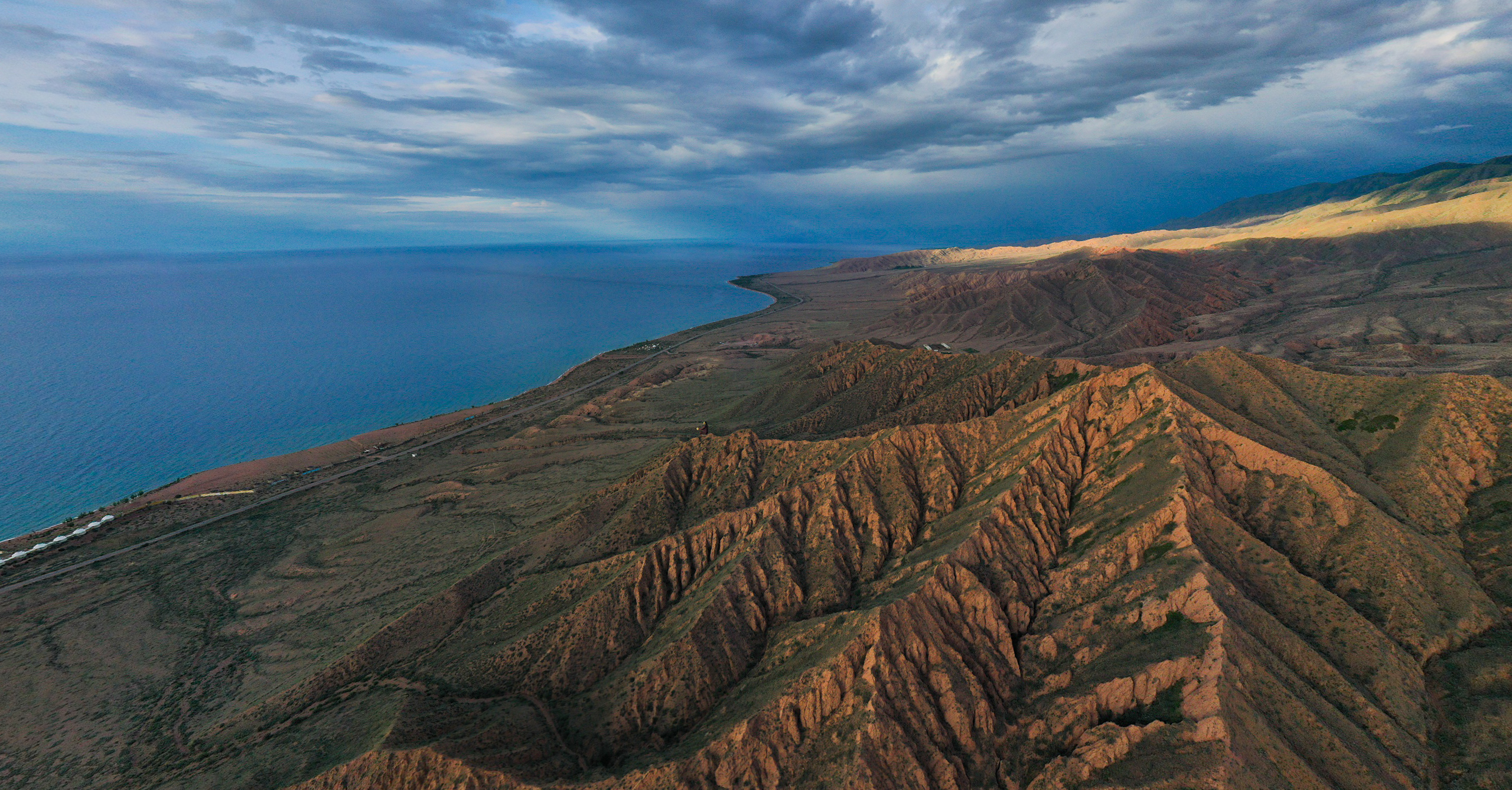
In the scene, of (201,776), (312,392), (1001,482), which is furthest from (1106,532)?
(312,392)

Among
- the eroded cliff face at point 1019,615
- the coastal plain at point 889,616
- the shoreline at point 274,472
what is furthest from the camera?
the shoreline at point 274,472

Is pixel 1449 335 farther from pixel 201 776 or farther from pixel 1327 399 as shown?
pixel 201 776

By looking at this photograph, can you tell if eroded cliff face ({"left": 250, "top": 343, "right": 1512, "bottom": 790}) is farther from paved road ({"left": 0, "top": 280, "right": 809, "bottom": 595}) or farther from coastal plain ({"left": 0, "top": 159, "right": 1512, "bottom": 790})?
paved road ({"left": 0, "top": 280, "right": 809, "bottom": 595})

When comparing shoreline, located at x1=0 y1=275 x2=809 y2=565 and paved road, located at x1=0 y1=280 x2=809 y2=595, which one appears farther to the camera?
shoreline, located at x1=0 y1=275 x2=809 y2=565

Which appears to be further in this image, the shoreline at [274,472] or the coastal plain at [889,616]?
the shoreline at [274,472]

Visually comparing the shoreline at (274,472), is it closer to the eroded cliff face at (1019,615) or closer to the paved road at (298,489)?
the paved road at (298,489)

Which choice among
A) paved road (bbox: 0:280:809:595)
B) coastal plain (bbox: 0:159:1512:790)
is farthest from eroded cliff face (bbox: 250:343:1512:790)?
paved road (bbox: 0:280:809:595)

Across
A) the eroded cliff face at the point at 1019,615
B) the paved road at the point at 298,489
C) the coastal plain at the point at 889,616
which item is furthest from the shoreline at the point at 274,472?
the eroded cliff face at the point at 1019,615
